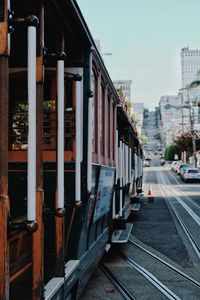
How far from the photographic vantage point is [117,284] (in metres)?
7.01

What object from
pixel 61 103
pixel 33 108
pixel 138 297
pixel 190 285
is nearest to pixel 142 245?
pixel 190 285

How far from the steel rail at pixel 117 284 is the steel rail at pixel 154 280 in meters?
0.45

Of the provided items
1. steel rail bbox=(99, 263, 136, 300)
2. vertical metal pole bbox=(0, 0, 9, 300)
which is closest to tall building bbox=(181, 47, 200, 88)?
steel rail bbox=(99, 263, 136, 300)

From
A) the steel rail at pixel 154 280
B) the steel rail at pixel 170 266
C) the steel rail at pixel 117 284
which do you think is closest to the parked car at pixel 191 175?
the steel rail at pixel 170 266

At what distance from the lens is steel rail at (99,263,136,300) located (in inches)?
251

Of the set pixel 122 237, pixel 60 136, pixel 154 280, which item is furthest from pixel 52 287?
pixel 122 237

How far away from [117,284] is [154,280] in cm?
61

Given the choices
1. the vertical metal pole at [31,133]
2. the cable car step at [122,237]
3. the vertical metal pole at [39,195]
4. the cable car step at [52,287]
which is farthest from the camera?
the cable car step at [122,237]

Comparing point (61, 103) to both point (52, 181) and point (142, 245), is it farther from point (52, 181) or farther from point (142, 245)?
point (142, 245)

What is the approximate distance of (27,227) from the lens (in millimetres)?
2732

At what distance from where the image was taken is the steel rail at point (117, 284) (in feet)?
20.9

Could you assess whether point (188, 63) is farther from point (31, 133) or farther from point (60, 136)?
point (31, 133)

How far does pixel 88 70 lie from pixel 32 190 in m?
2.30

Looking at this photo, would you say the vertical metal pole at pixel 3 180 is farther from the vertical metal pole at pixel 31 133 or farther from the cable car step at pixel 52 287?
the cable car step at pixel 52 287
